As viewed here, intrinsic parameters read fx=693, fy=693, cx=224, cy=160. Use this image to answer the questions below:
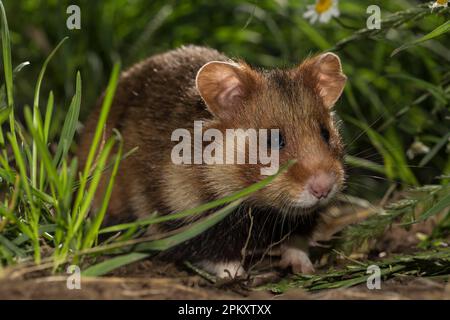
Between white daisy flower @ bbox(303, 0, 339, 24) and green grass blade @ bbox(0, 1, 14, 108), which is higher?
white daisy flower @ bbox(303, 0, 339, 24)

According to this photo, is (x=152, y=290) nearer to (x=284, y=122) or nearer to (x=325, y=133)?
(x=284, y=122)

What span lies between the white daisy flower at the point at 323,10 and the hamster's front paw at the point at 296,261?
1.65 meters

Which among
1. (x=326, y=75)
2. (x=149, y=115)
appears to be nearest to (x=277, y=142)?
(x=326, y=75)

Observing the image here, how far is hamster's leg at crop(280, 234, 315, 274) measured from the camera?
4.07m

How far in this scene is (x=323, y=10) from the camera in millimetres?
4824

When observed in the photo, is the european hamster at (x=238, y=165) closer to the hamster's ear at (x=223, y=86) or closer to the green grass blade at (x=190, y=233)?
the hamster's ear at (x=223, y=86)

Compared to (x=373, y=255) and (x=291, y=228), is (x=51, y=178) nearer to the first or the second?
(x=291, y=228)


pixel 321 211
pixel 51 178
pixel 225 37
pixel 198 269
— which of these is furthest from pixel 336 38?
pixel 51 178

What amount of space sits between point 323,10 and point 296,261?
1.82 m

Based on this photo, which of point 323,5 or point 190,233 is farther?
point 323,5

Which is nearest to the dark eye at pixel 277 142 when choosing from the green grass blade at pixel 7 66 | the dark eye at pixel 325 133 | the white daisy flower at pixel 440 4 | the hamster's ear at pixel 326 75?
the dark eye at pixel 325 133

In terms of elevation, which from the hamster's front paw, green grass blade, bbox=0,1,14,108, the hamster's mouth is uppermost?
green grass blade, bbox=0,1,14,108

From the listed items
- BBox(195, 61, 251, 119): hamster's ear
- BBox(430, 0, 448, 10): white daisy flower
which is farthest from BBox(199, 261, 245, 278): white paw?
BBox(430, 0, 448, 10): white daisy flower

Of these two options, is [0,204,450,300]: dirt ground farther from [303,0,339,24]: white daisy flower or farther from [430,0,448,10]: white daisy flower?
[303,0,339,24]: white daisy flower
